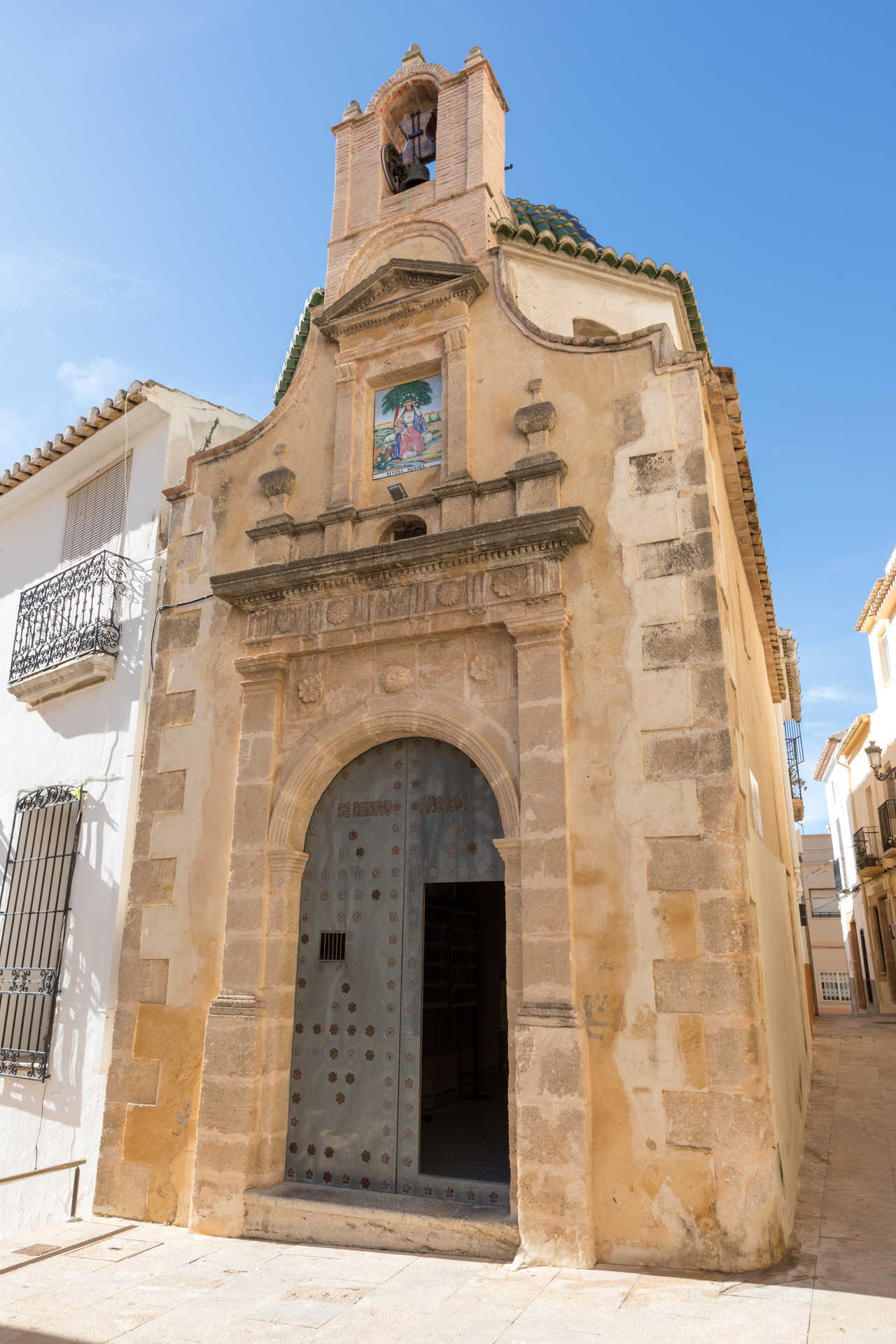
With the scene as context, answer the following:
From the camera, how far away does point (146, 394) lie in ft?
28.4

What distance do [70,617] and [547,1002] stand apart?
6.40 meters

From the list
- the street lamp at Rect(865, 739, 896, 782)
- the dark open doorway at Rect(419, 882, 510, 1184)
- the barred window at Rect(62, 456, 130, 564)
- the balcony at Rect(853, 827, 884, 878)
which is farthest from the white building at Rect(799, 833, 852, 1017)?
the barred window at Rect(62, 456, 130, 564)

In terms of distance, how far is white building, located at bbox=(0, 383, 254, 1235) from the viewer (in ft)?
24.6

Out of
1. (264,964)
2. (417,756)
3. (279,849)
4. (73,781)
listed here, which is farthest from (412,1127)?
(73,781)

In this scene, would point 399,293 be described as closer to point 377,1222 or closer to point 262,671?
point 262,671

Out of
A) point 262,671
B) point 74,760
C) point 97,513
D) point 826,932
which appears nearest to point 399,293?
point 262,671

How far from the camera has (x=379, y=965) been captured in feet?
19.7

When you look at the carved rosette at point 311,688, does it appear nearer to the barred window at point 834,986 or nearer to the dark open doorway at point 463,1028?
the dark open doorway at point 463,1028

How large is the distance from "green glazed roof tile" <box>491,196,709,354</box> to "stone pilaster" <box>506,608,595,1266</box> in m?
3.58

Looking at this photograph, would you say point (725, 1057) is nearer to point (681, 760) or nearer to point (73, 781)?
point (681, 760)

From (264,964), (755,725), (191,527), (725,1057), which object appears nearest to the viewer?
A: (725,1057)

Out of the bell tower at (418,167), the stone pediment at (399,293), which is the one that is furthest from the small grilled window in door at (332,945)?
the bell tower at (418,167)

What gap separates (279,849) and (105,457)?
5.52m

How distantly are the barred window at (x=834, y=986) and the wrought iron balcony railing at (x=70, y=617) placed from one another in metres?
36.0
